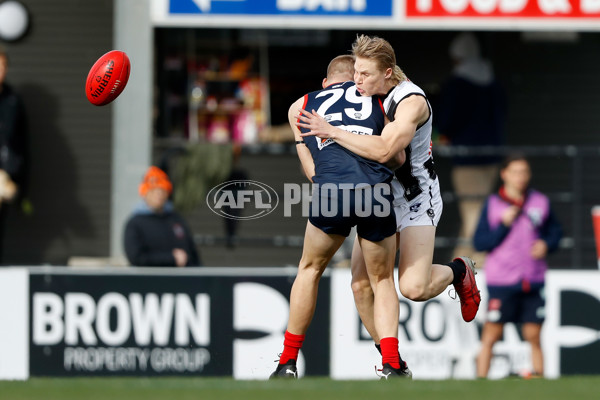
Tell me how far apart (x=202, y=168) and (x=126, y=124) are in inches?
Result: 38.5

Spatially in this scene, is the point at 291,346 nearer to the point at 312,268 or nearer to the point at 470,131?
the point at 312,268

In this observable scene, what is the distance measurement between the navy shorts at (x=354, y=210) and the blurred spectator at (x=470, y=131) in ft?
20.1

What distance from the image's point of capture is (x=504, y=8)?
39.9ft

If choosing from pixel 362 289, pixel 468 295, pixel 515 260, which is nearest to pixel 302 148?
pixel 362 289

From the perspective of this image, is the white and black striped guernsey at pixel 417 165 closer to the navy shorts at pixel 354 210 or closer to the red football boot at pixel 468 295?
the navy shorts at pixel 354 210

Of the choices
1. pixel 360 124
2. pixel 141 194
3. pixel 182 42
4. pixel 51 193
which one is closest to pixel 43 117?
pixel 51 193

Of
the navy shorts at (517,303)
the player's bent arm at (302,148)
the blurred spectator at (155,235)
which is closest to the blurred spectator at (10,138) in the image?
the blurred spectator at (155,235)

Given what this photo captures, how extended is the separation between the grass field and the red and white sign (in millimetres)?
5945

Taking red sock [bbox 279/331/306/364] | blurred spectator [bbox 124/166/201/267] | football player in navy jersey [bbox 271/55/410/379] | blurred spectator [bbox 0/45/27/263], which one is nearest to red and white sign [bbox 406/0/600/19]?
blurred spectator [bbox 124/166/201/267]

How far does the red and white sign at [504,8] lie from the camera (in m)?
12.1

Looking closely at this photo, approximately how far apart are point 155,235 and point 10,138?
244 centimetres

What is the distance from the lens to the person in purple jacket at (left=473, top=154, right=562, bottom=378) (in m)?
10.8

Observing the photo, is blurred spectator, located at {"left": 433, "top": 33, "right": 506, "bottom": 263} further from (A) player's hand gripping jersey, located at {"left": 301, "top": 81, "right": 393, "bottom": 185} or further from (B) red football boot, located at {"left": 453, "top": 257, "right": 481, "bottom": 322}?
(A) player's hand gripping jersey, located at {"left": 301, "top": 81, "right": 393, "bottom": 185}

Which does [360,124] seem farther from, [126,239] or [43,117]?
[43,117]
